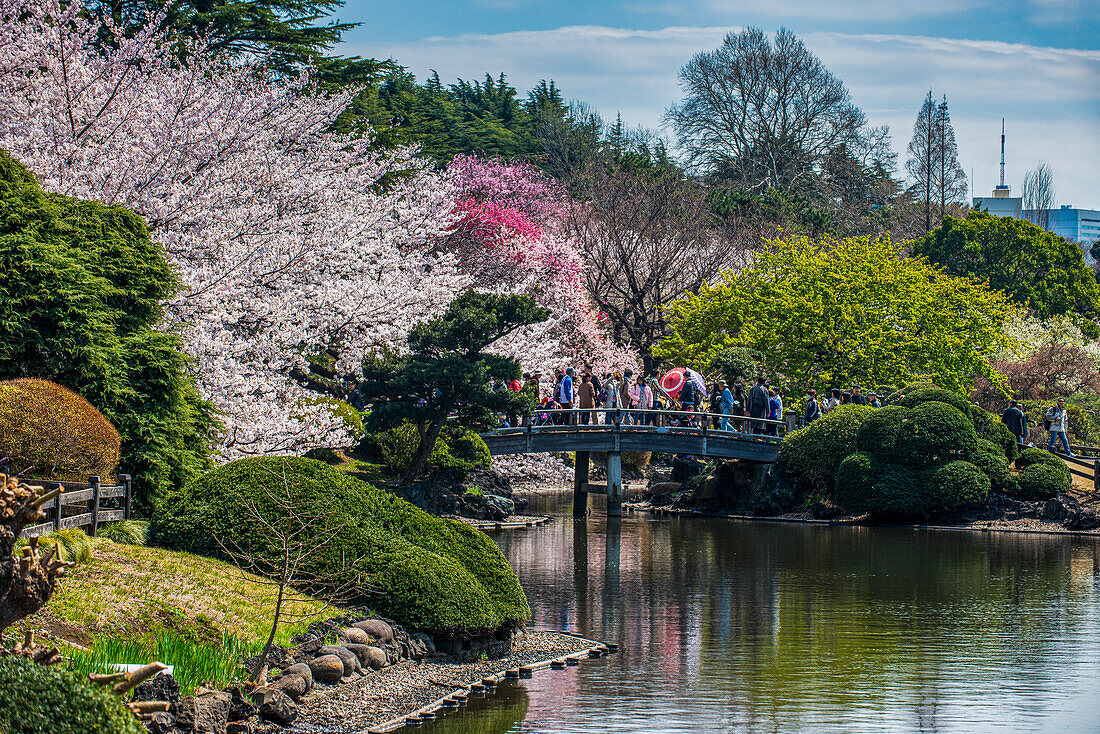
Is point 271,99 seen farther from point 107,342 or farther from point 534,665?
point 534,665

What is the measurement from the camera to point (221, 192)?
810 inches

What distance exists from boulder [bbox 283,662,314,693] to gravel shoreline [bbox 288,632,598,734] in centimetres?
9

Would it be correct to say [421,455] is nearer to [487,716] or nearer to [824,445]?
[824,445]

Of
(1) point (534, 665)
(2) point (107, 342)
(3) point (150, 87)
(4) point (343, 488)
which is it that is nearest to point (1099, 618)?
(1) point (534, 665)

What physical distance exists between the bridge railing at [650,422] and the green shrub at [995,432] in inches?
191

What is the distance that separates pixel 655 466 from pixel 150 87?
27.2 metres

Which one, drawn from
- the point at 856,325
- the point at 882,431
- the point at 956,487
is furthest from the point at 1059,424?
the point at 856,325

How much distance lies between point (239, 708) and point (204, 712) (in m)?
0.48

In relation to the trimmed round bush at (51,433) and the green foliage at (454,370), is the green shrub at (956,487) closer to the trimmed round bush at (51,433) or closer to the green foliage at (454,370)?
the green foliage at (454,370)

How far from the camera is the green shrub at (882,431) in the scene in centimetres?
2817

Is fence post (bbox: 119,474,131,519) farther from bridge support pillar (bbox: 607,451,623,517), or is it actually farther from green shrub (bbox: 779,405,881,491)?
green shrub (bbox: 779,405,881,491)

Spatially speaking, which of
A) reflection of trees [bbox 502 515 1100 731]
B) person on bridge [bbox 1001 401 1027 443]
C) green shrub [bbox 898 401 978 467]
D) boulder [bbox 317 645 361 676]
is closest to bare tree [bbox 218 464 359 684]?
boulder [bbox 317 645 361 676]

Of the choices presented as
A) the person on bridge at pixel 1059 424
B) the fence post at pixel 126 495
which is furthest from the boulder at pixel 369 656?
the person on bridge at pixel 1059 424

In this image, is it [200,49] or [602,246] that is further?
[602,246]
